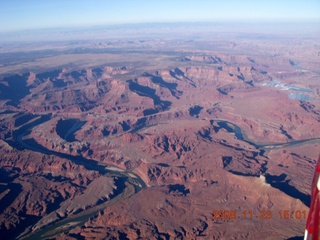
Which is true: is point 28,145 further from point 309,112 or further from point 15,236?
point 309,112

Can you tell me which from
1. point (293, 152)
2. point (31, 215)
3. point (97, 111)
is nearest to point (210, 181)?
point (293, 152)

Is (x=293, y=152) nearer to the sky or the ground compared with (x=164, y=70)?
nearer to the ground

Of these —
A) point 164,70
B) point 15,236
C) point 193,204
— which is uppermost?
point 164,70

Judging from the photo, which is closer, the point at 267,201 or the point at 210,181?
the point at 267,201

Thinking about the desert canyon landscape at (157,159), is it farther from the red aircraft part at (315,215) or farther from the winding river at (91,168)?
the red aircraft part at (315,215)
